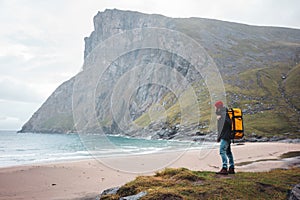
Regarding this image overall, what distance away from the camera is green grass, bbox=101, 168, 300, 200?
8.16 m

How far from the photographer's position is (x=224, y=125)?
11500 millimetres

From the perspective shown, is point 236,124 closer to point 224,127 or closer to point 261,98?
point 224,127

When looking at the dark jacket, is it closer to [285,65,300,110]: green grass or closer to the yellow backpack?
the yellow backpack

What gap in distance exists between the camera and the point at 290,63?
168375 mm

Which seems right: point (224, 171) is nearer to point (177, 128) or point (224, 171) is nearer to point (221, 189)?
point (221, 189)

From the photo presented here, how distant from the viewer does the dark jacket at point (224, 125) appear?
37.4 feet

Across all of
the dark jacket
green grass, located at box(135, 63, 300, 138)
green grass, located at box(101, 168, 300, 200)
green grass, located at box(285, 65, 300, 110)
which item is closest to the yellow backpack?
the dark jacket

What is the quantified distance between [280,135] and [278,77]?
3161 inches

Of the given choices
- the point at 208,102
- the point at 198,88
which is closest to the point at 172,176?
the point at 208,102

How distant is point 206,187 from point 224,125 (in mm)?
3505

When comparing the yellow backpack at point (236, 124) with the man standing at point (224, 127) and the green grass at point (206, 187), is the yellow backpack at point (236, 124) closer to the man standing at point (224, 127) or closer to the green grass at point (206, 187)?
the man standing at point (224, 127)

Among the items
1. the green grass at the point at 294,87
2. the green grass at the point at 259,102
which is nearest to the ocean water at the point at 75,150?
the green grass at the point at 259,102

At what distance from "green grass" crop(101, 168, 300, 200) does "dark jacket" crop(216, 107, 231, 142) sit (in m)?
1.83

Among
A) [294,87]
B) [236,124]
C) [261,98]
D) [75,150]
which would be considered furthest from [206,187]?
[294,87]
